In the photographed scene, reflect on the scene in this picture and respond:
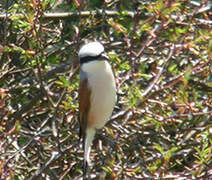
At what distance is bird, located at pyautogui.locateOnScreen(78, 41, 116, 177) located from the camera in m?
3.91

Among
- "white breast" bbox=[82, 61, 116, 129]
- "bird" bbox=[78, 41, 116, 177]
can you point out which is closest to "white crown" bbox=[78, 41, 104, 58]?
"bird" bbox=[78, 41, 116, 177]

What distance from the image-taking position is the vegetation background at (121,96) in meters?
3.20

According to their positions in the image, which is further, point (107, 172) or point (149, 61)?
point (149, 61)

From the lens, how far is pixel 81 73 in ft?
13.6

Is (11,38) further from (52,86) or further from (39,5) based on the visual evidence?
(39,5)

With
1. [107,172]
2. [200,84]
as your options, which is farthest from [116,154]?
[200,84]

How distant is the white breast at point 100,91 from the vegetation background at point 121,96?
0.31ft

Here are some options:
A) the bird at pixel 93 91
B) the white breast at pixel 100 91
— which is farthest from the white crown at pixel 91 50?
the white breast at pixel 100 91

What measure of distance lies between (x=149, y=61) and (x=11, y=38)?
1.20 meters

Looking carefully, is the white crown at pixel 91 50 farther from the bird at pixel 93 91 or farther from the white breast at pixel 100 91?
the white breast at pixel 100 91

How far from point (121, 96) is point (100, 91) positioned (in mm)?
185

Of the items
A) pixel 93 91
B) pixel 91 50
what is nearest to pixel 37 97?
pixel 93 91

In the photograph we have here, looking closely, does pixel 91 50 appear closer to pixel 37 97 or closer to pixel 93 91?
pixel 93 91

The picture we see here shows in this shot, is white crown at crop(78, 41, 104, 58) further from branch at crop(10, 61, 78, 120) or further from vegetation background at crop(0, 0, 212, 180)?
branch at crop(10, 61, 78, 120)
